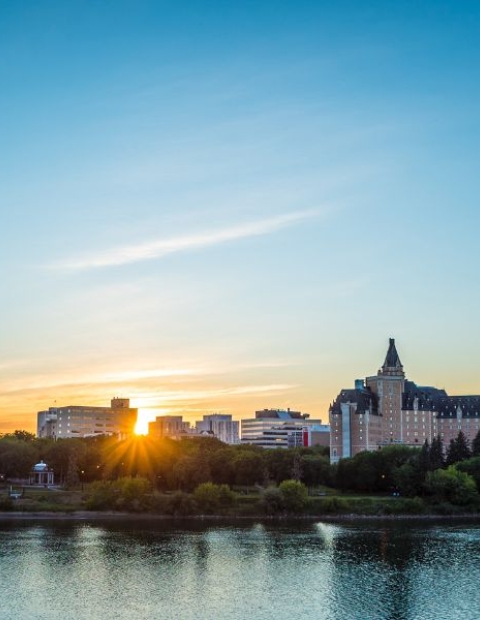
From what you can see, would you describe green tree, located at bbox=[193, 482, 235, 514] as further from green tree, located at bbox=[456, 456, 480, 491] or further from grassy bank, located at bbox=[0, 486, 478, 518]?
green tree, located at bbox=[456, 456, 480, 491]

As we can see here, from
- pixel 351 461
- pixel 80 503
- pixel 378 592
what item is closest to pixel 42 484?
pixel 80 503

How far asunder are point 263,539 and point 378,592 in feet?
Answer: 110

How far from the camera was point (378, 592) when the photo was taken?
7150 centimetres

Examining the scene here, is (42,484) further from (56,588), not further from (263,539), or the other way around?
(56,588)

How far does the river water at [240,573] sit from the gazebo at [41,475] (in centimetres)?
5221

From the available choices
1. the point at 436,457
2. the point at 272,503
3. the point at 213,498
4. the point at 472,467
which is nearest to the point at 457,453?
the point at 436,457

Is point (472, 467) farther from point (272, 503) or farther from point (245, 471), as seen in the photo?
point (245, 471)

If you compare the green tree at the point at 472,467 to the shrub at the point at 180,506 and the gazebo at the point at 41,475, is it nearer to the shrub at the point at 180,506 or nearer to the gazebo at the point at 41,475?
the shrub at the point at 180,506

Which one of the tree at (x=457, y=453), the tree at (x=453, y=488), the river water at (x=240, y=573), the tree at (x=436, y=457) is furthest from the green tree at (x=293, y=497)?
the tree at (x=457, y=453)

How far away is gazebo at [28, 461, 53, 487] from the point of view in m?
169

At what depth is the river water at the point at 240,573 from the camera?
215 ft

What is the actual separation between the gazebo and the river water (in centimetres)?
5221

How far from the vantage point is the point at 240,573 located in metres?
81.2

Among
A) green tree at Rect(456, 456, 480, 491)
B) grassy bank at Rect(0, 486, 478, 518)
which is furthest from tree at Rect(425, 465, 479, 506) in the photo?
green tree at Rect(456, 456, 480, 491)
